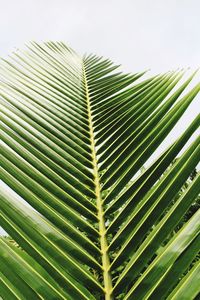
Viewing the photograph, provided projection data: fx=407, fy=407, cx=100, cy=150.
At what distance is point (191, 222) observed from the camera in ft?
2.41

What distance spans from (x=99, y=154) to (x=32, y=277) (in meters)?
0.83

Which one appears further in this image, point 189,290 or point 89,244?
point 89,244

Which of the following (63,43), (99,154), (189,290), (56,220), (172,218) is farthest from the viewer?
(63,43)

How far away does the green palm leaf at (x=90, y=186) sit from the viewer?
2.40 feet

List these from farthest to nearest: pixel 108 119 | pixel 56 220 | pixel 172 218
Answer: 1. pixel 108 119
2. pixel 56 220
3. pixel 172 218

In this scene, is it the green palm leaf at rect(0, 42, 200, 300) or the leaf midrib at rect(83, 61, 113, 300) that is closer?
the green palm leaf at rect(0, 42, 200, 300)

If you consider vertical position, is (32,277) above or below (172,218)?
below

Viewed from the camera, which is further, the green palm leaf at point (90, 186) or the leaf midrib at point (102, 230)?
the leaf midrib at point (102, 230)

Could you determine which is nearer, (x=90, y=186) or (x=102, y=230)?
(x=102, y=230)

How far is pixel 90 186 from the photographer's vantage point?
1317 millimetres

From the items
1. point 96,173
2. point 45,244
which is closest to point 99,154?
point 96,173

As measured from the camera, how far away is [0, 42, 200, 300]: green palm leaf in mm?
733

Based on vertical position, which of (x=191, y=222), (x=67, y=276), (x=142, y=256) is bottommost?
(x=67, y=276)

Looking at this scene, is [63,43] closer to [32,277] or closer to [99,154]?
[99,154]
